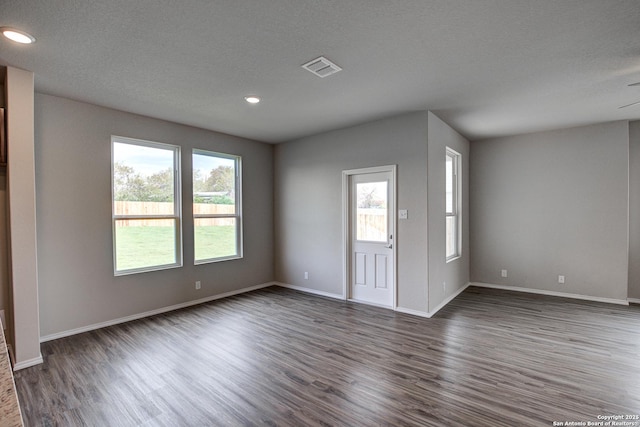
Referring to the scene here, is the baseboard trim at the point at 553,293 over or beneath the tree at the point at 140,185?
beneath

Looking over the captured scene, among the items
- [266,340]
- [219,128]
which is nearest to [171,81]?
[219,128]

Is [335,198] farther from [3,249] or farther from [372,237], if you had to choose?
[3,249]

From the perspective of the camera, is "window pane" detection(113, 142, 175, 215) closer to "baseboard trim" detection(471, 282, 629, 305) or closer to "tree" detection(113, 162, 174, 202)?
"tree" detection(113, 162, 174, 202)

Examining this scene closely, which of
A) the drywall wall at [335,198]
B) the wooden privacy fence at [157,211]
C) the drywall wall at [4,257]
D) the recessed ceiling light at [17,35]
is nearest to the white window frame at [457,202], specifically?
the drywall wall at [335,198]

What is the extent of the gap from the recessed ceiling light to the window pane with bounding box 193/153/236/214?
8.38 feet

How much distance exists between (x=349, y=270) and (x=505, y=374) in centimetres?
258

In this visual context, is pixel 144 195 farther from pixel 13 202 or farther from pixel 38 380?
pixel 38 380

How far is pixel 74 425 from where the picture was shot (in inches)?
81.0

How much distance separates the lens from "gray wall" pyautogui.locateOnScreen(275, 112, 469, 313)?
4.07m

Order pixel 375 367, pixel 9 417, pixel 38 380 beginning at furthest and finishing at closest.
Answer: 1. pixel 375 367
2. pixel 38 380
3. pixel 9 417

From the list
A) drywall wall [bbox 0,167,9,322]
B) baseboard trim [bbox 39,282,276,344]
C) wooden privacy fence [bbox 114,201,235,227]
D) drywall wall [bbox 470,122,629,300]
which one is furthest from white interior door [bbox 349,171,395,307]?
drywall wall [bbox 0,167,9,322]

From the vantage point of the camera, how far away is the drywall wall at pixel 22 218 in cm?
278

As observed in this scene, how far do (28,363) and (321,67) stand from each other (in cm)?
389

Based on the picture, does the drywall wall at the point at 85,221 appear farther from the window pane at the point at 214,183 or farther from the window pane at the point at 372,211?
the window pane at the point at 372,211
